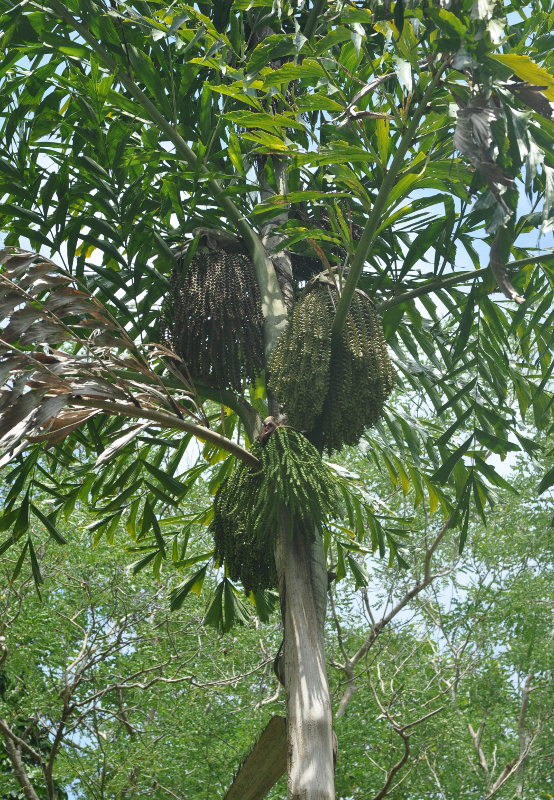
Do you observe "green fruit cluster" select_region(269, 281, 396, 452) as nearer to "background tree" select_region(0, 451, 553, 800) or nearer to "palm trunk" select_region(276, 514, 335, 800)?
"palm trunk" select_region(276, 514, 335, 800)

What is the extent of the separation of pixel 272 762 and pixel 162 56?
243 centimetres

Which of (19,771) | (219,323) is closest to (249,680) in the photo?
(19,771)

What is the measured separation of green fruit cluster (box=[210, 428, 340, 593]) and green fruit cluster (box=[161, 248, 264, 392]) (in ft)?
1.20

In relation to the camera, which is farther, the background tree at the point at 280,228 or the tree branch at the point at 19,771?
the tree branch at the point at 19,771

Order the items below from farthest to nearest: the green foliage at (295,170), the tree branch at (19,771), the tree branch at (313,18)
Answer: the tree branch at (19,771) < the tree branch at (313,18) < the green foliage at (295,170)

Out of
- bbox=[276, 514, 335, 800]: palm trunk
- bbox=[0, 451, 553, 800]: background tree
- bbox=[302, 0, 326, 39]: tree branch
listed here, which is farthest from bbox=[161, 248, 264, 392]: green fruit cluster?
bbox=[0, 451, 553, 800]: background tree

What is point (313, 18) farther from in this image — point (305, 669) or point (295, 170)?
point (305, 669)

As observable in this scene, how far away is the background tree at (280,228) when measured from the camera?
237 cm

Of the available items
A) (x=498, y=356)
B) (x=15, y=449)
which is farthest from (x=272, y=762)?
(x=498, y=356)

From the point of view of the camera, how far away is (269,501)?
2756 mm

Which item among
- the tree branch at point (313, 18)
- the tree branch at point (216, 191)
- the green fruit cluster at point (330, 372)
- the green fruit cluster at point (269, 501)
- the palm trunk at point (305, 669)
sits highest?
the tree branch at point (313, 18)

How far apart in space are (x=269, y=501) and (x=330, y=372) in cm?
45

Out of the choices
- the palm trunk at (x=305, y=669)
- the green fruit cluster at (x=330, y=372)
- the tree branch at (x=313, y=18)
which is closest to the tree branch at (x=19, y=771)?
the palm trunk at (x=305, y=669)

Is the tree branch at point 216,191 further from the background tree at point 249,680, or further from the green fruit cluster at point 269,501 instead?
the background tree at point 249,680
